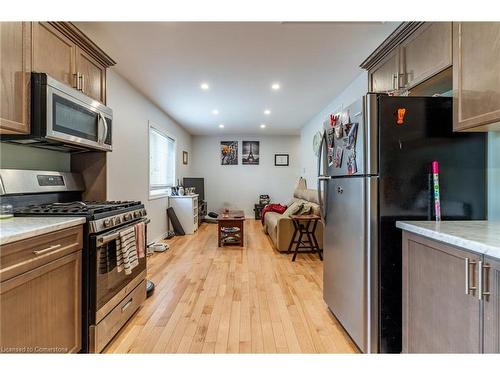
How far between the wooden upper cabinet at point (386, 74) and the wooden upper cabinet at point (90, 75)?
8.19ft

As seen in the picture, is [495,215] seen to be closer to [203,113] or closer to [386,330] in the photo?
[386,330]

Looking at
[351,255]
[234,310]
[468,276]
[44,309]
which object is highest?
[468,276]

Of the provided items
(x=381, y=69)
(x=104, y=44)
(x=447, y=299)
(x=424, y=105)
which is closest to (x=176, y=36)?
(x=104, y=44)

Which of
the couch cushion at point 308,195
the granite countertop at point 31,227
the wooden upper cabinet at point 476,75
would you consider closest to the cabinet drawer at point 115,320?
the granite countertop at point 31,227

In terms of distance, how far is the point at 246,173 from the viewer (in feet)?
26.6

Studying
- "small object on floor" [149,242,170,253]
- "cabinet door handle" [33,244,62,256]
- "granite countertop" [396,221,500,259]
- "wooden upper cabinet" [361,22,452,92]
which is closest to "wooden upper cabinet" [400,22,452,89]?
"wooden upper cabinet" [361,22,452,92]

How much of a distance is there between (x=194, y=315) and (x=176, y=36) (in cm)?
248

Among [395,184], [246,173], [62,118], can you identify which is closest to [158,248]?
[62,118]

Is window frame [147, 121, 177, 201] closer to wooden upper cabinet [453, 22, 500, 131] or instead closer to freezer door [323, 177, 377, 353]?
freezer door [323, 177, 377, 353]

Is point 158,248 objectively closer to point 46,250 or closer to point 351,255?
point 46,250

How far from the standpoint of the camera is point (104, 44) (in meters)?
2.67

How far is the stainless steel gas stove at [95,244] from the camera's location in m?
1.61

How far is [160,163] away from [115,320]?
4.08 meters

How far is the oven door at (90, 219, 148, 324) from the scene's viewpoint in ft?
5.36
